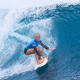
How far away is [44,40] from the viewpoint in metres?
5.61

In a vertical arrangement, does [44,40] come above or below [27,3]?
below

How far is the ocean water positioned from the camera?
4102 mm

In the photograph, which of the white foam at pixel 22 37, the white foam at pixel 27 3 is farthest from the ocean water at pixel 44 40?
the white foam at pixel 27 3

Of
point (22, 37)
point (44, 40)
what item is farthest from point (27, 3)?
point (44, 40)

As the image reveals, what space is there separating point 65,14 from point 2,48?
14.1 ft

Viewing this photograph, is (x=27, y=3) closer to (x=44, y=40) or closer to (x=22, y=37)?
(x=22, y=37)

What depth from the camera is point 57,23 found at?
20.5ft

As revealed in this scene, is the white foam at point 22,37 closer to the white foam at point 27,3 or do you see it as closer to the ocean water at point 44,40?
the ocean water at point 44,40

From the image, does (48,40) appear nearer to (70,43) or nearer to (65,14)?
(70,43)

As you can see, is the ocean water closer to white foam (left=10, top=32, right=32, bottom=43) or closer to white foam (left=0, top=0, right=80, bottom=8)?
white foam (left=10, top=32, right=32, bottom=43)

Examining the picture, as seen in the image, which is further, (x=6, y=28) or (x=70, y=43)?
(x=6, y=28)

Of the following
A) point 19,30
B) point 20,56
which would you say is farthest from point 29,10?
point 20,56

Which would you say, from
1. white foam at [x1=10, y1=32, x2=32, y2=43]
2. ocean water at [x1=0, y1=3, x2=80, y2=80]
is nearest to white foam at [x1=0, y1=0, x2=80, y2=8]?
ocean water at [x1=0, y1=3, x2=80, y2=80]

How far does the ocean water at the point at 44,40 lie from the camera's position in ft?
13.5
